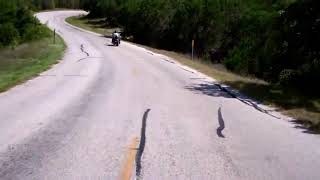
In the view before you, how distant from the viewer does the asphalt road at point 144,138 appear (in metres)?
7.57

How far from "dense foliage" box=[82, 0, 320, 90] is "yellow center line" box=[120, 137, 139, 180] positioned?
1044cm

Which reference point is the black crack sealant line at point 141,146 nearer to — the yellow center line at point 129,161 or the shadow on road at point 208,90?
the yellow center line at point 129,161

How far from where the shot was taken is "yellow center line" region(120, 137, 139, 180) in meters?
7.20

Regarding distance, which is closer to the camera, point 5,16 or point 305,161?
point 305,161

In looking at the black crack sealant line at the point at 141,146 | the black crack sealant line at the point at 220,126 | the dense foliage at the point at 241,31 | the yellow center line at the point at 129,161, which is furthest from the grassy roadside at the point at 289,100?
the yellow center line at the point at 129,161

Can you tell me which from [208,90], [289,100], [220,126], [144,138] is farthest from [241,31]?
[144,138]

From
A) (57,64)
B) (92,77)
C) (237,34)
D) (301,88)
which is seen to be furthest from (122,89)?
(237,34)

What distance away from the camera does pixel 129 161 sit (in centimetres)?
800

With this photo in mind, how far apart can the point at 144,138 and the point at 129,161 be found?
1809mm

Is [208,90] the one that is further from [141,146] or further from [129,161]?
[129,161]

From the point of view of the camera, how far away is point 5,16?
242 feet

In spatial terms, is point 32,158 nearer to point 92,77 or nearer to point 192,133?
point 192,133

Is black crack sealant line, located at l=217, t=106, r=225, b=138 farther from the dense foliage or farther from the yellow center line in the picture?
the dense foliage

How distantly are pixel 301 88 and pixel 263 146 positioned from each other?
35.2ft
